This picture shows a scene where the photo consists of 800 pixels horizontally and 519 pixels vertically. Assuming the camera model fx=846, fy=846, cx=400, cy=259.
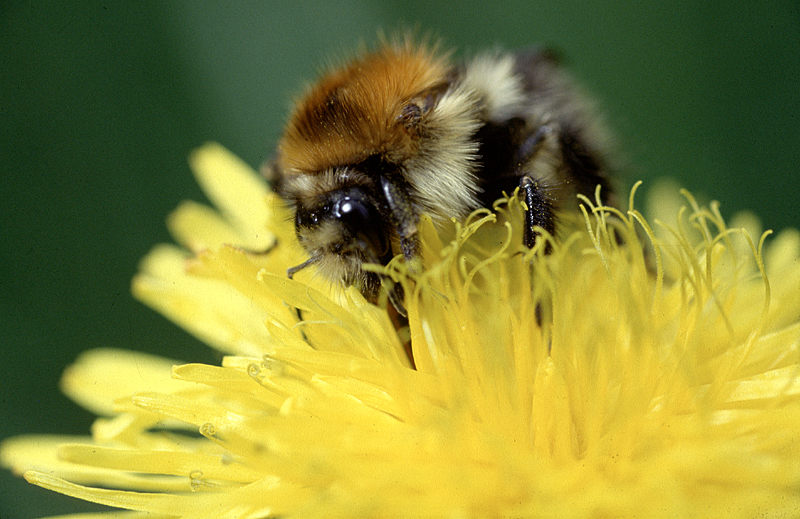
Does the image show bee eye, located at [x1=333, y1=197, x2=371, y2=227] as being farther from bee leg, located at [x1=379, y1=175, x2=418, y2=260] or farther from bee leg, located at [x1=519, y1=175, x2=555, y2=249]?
bee leg, located at [x1=519, y1=175, x2=555, y2=249]

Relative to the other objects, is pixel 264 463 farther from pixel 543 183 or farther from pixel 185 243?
pixel 185 243

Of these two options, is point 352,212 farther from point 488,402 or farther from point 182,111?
point 182,111

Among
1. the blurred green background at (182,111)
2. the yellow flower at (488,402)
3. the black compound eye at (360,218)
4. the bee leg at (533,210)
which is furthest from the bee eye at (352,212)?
the blurred green background at (182,111)

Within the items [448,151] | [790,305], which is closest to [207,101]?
[448,151]

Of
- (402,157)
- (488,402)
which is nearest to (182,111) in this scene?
(402,157)

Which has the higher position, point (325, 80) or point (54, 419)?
point (325, 80)

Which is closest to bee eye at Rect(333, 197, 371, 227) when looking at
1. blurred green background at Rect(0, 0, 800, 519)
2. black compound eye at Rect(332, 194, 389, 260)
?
black compound eye at Rect(332, 194, 389, 260)
